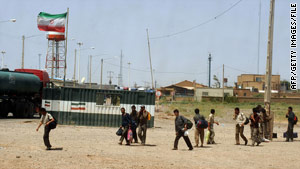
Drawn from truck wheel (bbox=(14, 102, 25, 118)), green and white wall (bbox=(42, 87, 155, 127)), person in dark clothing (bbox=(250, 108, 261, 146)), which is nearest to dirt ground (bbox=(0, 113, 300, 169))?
person in dark clothing (bbox=(250, 108, 261, 146))

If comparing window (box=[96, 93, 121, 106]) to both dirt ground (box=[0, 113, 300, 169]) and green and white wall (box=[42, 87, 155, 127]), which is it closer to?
green and white wall (box=[42, 87, 155, 127])

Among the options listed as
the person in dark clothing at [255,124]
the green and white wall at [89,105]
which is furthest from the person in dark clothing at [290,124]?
the green and white wall at [89,105]

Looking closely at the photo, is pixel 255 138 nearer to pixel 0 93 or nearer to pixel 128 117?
pixel 128 117

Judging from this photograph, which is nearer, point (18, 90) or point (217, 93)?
point (18, 90)

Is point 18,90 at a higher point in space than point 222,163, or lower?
higher

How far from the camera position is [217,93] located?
110m

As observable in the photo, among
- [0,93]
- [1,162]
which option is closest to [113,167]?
[1,162]

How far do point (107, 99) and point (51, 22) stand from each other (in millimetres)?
25779

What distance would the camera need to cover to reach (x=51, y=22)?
180 feet

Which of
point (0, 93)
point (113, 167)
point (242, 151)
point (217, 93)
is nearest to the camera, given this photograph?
point (113, 167)

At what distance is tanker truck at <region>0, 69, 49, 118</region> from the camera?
121 ft

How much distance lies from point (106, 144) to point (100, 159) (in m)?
5.39

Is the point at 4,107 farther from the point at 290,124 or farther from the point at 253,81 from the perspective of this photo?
the point at 253,81

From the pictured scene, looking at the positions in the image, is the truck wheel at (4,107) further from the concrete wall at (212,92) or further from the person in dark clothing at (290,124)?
the concrete wall at (212,92)
